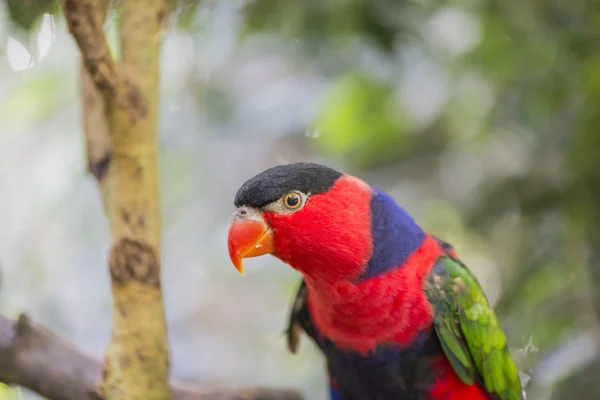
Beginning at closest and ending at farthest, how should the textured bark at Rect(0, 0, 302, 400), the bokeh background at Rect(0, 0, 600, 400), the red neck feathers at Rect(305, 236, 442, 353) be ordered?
the textured bark at Rect(0, 0, 302, 400) → the red neck feathers at Rect(305, 236, 442, 353) → the bokeh background at Rect(0, 0, 600, 400)

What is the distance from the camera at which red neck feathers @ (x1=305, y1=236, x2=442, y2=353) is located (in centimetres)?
97

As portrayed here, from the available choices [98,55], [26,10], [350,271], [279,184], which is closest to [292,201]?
[279,184]

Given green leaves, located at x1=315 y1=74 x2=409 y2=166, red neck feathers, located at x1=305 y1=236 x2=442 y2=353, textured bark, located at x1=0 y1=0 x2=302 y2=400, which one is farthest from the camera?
green leaves, located at x1=315 y1=74 x2=409 y2=166

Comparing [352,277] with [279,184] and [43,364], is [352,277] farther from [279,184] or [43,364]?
[43,364]

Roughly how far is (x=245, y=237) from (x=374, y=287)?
238 millimetres

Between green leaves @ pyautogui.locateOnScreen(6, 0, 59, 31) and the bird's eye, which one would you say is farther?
the bird's eye

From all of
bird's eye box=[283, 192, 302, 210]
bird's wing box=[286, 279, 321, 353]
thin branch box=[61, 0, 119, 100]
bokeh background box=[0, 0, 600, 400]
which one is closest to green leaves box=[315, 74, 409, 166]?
bokeh background box=[0, 0, 600, 400]

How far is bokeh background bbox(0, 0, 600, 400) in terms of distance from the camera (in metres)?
1.36

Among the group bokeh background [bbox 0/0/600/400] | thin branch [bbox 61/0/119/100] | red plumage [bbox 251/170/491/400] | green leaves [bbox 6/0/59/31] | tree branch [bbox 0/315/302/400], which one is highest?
bokeh background [bbox 0/0/600/400]

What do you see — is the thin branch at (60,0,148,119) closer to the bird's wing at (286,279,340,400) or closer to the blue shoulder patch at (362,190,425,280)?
the blue shoulder patch at (362,190,425,280)

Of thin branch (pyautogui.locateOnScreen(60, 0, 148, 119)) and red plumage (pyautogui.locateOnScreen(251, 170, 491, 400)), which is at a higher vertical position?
thin branch (pyautogui.locateOnScreen(60, 0, 148, 119))

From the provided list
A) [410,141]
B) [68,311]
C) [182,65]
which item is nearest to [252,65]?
[182,65]

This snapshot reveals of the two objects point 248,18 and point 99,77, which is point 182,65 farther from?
point 99,77

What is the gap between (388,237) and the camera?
100 centimetres
